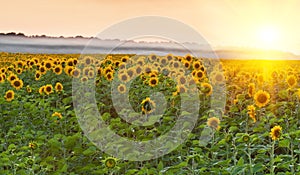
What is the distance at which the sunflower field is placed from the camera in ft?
18.2

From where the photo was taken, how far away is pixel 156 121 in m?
7.10

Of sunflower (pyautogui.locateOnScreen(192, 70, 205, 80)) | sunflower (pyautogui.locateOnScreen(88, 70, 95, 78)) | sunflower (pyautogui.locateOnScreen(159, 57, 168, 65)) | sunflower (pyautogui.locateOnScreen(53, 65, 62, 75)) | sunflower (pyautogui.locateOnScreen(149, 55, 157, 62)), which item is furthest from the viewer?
sunflower (pyautogui.locateOnScreen(149, 55, 157, 62))

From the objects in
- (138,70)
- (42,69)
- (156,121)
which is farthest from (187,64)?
(156,121)

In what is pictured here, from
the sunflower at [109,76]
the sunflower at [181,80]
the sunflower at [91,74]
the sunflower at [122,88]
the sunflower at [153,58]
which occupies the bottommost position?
the sunflower at [122,88]

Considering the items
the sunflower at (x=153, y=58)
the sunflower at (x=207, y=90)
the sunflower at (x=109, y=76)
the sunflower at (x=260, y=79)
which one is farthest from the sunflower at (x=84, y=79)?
the sunflower at (x=260, y=79)

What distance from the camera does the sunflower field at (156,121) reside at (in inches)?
218

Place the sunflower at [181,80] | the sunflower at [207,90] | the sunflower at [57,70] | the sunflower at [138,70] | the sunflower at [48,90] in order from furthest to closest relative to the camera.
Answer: the sunflower at [57,70]
the sunflower at [138,70]
the sunflower at [48,90]
the sunflower at [181,80]
the sunflower at [207,90]

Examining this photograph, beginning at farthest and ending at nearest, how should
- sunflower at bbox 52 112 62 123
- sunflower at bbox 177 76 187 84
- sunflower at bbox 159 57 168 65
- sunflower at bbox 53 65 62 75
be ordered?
sunflower at bbox 159 57 168 65 < sunflower at bbox 53 65 62 75 < sunflower at bbox 177 76 187 84 < sunflower at bbox 52 112 62 123

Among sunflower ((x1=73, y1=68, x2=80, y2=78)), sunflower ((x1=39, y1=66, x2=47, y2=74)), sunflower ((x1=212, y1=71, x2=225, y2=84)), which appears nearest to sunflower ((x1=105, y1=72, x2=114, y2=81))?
sunflower ((x1=73, y1=68, x2=80, y2=78))

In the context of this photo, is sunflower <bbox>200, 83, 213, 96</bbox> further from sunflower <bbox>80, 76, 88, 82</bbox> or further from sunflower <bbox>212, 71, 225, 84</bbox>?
sunflower <bbox>80, 76, 88, 82</bbox>

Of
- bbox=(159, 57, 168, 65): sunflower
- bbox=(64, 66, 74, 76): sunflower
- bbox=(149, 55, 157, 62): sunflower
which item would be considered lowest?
bbox=(64, 66, 74, 76): sunflower

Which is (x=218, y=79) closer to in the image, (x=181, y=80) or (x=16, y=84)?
(x=181, y=80)

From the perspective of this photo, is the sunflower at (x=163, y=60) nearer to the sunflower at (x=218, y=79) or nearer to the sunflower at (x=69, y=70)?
the sunflower at (x=69, y=70)

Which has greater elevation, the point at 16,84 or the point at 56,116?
the point at 16,84
